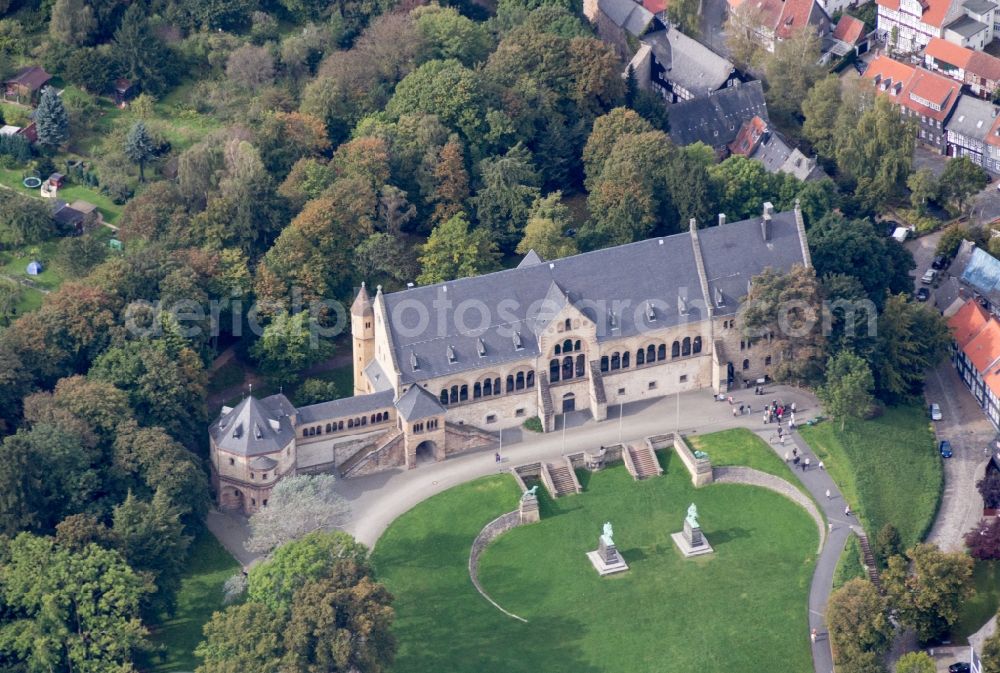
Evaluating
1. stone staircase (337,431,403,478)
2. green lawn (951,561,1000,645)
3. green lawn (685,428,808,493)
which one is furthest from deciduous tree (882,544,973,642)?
stone staircase (337,431,403,478)

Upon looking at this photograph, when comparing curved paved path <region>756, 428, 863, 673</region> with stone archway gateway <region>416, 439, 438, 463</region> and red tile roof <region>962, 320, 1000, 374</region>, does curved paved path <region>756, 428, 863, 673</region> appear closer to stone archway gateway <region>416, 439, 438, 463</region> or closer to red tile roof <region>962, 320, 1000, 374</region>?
red tile roof <region>962, 320, 1000, 374</region>

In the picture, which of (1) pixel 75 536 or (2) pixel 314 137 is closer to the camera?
(1) pixel 75 536

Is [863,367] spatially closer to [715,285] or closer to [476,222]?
[715,285]

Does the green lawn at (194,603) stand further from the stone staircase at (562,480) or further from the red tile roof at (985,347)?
the red tile roof at (985,347)

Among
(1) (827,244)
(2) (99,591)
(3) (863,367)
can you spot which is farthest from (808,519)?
(2) (99,591)

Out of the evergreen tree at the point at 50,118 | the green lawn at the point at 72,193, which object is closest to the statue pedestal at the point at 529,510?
the green lawn at the point at 72,193

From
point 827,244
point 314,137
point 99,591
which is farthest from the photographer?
point 314,137

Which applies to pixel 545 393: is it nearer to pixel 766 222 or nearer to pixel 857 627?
pixel 766 222
